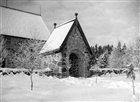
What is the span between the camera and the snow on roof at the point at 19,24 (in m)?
24.4

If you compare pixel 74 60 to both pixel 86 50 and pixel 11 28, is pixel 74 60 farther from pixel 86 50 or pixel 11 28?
pixel 11 28

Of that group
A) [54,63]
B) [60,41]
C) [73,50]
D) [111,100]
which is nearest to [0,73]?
[54,63]

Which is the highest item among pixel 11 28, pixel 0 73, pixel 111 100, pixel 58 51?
pixel 11 28

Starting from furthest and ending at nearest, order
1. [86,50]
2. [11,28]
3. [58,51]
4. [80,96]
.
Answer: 1. [11,28]
2. [86,50]
3. [58,51]
4. [80,96]

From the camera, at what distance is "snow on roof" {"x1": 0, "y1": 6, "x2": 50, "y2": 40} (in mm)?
24362

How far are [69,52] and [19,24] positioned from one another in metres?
12.3

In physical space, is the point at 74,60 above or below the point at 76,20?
below

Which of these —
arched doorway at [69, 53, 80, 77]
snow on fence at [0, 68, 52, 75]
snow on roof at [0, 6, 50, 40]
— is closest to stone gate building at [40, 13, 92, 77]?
arched doorway at [69, 53, 80, 77]

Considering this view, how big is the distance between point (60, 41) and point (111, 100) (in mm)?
12287

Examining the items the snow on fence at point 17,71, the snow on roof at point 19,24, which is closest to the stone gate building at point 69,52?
the snow on fence at point 17,71

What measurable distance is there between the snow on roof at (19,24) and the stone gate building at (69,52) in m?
4.24

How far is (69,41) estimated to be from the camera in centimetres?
2067

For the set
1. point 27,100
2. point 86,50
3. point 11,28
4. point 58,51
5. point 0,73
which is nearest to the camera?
point 27,100

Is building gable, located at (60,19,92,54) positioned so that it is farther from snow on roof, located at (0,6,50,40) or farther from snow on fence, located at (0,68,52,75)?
snow on roof, located at (0,6,50,40)
